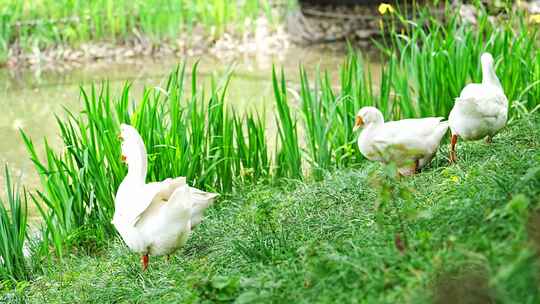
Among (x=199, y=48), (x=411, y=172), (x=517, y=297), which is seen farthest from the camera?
(x=199, y=48)

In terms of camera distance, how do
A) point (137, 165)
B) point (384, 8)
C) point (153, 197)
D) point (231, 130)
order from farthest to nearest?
1. point (384, 8)
2. point (231, 130)
3. point (137, 165)
4. point (153, 197)

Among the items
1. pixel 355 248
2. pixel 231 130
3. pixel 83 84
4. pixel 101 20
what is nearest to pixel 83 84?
pixel 83 84

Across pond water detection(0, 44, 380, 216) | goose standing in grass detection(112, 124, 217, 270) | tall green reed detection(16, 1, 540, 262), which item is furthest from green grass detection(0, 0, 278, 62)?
goose standing in grass detection(112, 124, 217, 270)

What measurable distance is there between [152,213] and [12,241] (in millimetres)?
949

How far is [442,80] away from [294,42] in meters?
6.02

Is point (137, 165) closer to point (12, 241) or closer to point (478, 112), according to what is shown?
point (12, 241)

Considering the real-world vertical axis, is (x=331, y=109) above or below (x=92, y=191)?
above

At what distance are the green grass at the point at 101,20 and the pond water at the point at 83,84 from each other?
1.32ft

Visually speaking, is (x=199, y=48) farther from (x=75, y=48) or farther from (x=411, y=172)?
(x=411, y=172)

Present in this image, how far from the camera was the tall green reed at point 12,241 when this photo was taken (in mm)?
4262

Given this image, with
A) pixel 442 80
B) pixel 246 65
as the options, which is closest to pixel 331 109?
pixel 442 80

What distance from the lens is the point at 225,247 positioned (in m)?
3.88

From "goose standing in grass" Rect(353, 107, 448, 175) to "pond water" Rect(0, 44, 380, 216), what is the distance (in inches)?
126

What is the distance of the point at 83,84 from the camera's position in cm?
923
